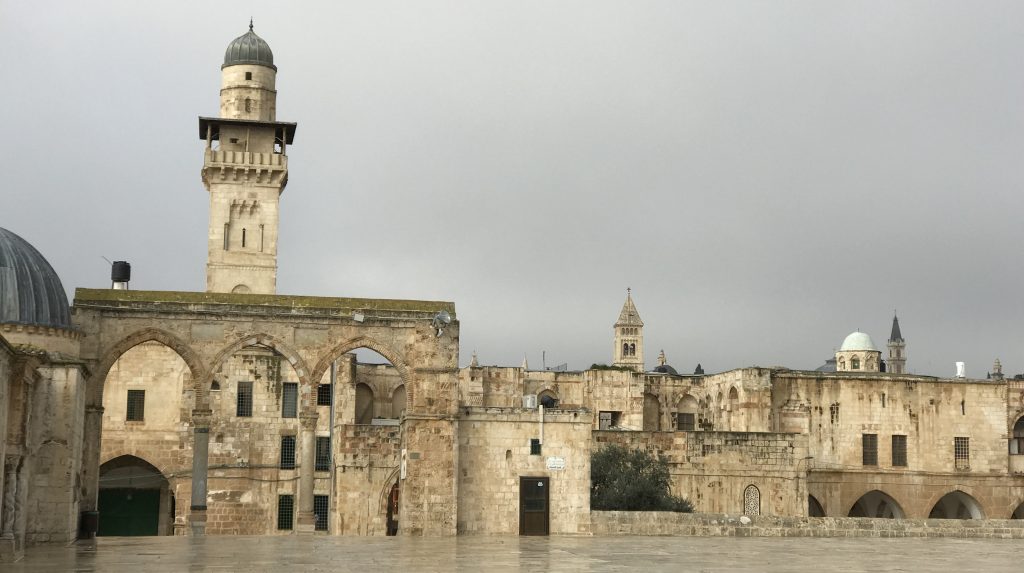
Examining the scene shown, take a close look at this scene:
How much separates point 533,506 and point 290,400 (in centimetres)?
1760

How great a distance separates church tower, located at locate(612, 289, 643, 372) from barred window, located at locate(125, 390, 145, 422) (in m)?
70.7

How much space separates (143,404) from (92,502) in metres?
16.0

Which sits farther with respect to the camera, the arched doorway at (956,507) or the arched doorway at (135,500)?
the arched doorway at (956,507)

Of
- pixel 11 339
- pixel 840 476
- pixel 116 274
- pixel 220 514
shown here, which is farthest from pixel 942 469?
pixel 11 339

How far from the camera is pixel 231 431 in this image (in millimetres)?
45750

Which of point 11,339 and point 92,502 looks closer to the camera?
point 11,339

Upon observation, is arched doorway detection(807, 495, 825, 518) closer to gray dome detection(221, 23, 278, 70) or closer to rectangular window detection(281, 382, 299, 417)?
rectangular window detection(281, 382, 299, 417)

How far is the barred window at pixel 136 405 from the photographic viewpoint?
45000 mm

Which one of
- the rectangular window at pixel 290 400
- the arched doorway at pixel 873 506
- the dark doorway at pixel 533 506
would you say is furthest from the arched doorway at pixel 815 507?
the dark doorway at pixel 533 506

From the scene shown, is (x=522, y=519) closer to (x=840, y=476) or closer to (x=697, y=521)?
(x=697, y=521)

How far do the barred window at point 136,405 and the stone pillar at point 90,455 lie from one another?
609 inches

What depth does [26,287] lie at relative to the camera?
26922 mm

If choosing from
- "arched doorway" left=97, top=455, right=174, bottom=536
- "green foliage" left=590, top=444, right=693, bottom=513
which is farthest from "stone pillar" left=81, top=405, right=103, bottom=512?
"arched doorway" left=97, top=455, right=174, bottom=536

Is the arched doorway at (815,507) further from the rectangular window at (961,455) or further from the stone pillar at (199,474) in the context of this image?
the stone pillar at (199,474)
